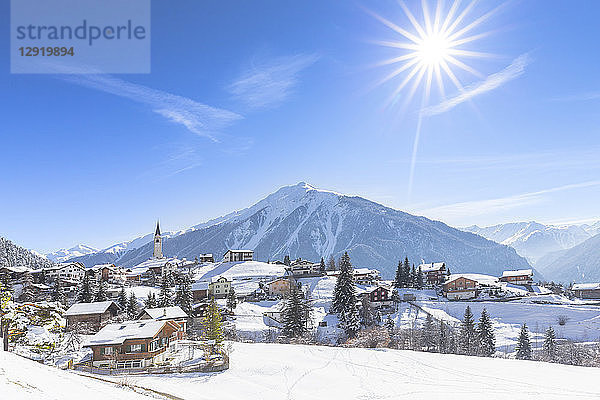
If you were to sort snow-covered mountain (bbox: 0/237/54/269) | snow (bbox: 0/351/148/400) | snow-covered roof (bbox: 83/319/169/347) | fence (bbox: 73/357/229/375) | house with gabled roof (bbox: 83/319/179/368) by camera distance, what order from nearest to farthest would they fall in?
1. snow (bbox: 0/351/148/400)
2. fence (bbox: 73/357/229/375)
3. house with gabled roof (bbox: 83/319/179/368)
4. snow-covered roof (bbox: 83/319/169/347)
5. snow-covered mountain (bbox: 0/237/54/269)

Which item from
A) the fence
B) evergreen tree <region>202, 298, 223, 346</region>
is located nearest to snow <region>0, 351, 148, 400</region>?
the fence

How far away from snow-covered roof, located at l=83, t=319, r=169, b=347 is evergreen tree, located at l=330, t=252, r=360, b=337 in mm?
24511

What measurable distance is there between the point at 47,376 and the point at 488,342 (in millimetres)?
45835

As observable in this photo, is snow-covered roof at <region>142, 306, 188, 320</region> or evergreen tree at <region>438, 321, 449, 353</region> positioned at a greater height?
snow-covered roof at <region>142, 306, 188, 320</region>

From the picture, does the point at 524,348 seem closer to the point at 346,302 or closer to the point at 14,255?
the point at 346,302

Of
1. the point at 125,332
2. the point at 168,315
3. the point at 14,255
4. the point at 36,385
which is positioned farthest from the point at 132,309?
the point at 14,255

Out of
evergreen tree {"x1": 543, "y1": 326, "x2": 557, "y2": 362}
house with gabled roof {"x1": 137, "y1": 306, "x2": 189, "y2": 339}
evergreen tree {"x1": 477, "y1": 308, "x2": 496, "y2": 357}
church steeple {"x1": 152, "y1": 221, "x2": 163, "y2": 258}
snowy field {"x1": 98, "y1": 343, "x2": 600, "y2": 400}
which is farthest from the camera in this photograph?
church steeple {"x1": 152, "y1": 221, "x2": 163, "y2": 258}

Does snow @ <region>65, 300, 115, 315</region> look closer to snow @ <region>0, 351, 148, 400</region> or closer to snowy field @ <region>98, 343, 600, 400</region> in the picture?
snowy field @ <region>98, 343, 600, 400</region>

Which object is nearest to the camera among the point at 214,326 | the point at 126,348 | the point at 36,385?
the point at 36,385

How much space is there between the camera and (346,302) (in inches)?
2074

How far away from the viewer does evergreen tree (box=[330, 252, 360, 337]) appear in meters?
50.8

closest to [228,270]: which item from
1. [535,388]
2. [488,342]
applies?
[488,342]

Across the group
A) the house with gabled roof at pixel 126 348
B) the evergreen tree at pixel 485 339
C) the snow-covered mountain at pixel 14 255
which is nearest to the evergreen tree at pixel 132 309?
the house with gabled roof at pixel 126 348

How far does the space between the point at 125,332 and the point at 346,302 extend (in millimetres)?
28752
